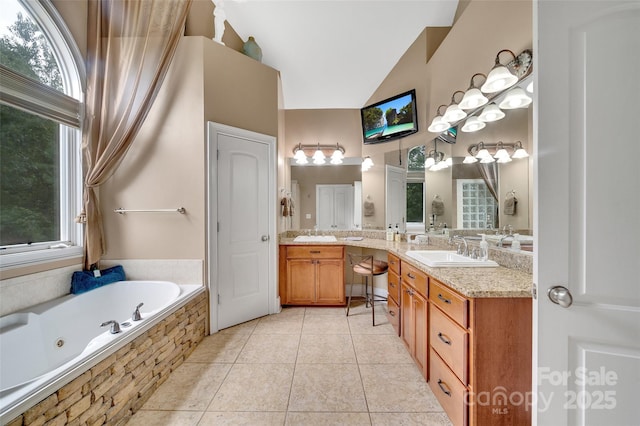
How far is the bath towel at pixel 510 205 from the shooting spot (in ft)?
5.48

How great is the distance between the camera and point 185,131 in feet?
7.58

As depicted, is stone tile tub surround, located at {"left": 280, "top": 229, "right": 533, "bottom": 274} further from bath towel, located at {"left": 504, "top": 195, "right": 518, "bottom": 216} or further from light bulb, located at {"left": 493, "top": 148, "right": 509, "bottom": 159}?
light bulb, located at {"left": 493, "top": 148, "right": 509, "bottom": 159}

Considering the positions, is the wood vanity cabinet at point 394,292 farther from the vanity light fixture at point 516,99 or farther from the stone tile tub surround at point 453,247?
the vanity light fixture at point 516,99

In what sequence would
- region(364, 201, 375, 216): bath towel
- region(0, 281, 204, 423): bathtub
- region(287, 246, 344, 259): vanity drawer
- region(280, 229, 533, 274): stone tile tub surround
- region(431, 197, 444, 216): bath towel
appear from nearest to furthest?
region(0, 281, 204, 423): bathtub, region(280, 229, 533, 274): stone tile tub surround, region(431, 197, 444, 216): bath towel, region(287, 246, 344, 259): vanity drawer, region(364, 201, 375, 216): bath towel

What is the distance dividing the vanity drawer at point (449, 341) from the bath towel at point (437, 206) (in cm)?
120

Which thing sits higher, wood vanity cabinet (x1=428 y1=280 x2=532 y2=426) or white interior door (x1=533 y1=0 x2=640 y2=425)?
white interior door (x1=533 y1=0 x2=640 y2=425)

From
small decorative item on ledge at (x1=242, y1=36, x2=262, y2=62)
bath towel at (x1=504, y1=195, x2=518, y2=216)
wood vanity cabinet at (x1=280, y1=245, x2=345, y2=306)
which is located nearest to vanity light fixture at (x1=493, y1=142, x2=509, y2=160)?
bath towel at (x1=504, y1=195, x2=518, y2=216)

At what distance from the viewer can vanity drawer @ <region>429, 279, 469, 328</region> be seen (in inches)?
48.1

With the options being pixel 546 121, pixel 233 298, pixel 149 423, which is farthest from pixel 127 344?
pixel 546 121

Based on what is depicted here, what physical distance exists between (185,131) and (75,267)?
5.06 ft

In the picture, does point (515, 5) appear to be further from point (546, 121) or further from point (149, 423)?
point (149, 423)

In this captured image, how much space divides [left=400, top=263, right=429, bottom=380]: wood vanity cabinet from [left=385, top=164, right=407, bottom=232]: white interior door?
41.1 inches

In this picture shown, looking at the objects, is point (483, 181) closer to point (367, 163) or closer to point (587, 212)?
point (587, 212)

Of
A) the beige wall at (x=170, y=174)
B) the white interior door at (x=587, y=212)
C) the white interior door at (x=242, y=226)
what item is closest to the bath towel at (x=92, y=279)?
the beige wall at (x=170, y=174)
